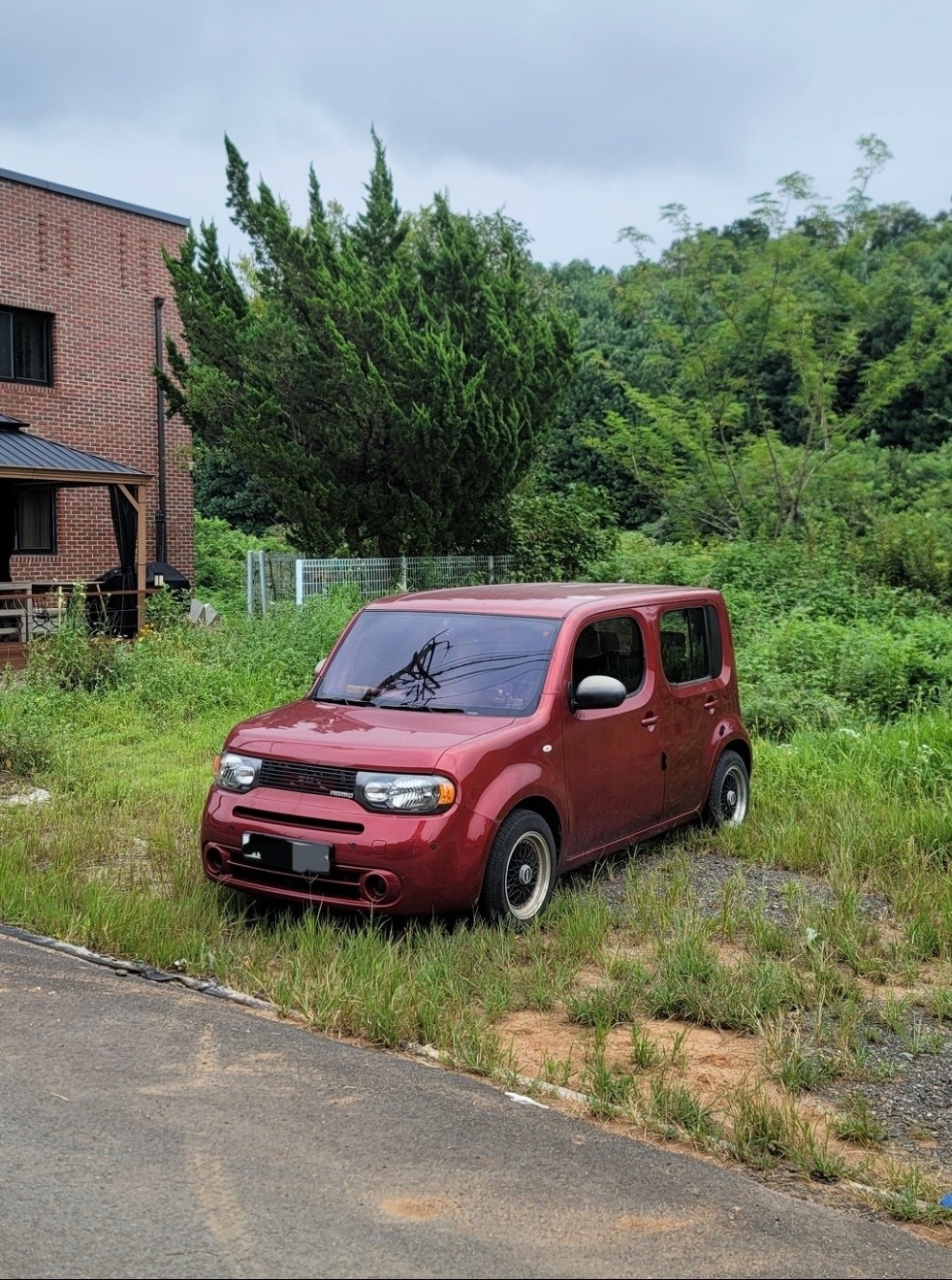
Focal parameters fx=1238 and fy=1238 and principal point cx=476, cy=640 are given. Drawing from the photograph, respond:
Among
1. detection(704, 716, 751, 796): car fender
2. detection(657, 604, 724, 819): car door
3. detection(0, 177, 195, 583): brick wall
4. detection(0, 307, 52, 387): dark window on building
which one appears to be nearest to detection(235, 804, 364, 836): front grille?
detection(657, 604, 724, 819): car door

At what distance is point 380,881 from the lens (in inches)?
223

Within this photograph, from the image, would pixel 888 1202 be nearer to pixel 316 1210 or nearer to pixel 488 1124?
pixel 488 1124

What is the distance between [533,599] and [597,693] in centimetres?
87

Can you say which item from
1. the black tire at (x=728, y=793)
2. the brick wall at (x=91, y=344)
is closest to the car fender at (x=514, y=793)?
the black tire at (x=728, y=793)

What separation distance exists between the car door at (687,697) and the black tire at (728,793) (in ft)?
0.64

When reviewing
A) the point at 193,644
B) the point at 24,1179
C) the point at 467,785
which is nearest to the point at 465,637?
the point at 467,785

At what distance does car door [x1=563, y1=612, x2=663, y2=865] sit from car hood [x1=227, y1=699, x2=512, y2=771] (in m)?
0.56

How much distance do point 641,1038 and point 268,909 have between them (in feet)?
8.24

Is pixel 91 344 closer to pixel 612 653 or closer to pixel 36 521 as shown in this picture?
pixel 36 521

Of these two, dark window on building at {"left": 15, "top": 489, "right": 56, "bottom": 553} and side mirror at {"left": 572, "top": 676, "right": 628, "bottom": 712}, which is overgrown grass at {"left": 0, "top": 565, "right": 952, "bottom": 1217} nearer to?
side mirror at {"left": 572, "top": 676, "right": 628, "bottom": 712}

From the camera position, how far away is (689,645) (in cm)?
808

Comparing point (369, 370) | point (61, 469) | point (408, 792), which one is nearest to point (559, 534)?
point (369, 370)

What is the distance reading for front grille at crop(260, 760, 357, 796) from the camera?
19.4 ft

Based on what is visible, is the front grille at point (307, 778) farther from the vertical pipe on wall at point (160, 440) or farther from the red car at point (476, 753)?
the vertical pipe on wall at point (160, 440)
